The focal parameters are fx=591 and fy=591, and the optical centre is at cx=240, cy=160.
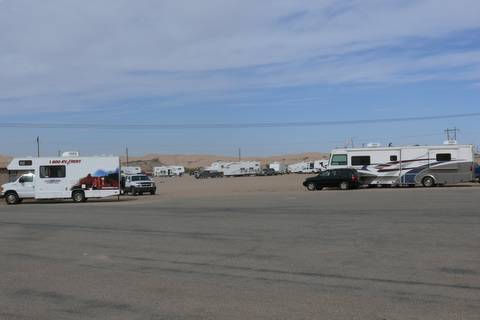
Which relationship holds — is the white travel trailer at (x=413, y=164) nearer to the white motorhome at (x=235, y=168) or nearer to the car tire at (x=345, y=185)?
the car tire at (x=345, y=185)

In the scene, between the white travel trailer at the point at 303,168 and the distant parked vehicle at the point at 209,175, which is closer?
the distant parked vehicle at the point at 209,175

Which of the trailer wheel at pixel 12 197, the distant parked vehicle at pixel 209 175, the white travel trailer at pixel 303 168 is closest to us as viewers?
the trailer wheel at pixel 12 197

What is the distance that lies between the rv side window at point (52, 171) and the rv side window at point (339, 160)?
1962cm

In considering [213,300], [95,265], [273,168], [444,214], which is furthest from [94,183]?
[273,168]

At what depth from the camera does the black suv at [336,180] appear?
40.6 metres

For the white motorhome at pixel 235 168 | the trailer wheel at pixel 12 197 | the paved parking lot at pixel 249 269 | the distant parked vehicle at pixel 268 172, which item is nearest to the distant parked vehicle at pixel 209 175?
the white motorhome at pixel 235 168

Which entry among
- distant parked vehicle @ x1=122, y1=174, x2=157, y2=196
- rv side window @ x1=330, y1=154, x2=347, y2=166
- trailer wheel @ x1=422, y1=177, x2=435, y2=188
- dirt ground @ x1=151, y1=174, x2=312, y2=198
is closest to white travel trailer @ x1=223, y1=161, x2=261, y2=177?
dirt ground @ x1=151, y1=174, x2=312, y2=198

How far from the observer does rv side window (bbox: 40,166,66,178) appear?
113 ft

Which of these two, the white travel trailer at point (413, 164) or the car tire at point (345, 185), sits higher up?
the white travel trailer at point (413, 164)

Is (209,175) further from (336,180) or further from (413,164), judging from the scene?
(413,164)

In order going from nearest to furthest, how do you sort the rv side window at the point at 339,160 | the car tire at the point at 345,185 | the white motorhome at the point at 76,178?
the white motorhome at the point at 76,178 < the car tire at the point at 345,185 < the rv side window at the point at 339,160

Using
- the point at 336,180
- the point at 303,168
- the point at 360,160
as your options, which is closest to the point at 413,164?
the point at 360,160

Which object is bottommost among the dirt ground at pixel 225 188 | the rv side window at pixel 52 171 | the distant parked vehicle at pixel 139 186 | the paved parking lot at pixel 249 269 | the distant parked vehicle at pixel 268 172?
the paved parking lot at pixel 249 269

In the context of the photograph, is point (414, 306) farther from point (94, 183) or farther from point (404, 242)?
point (94, 183)
